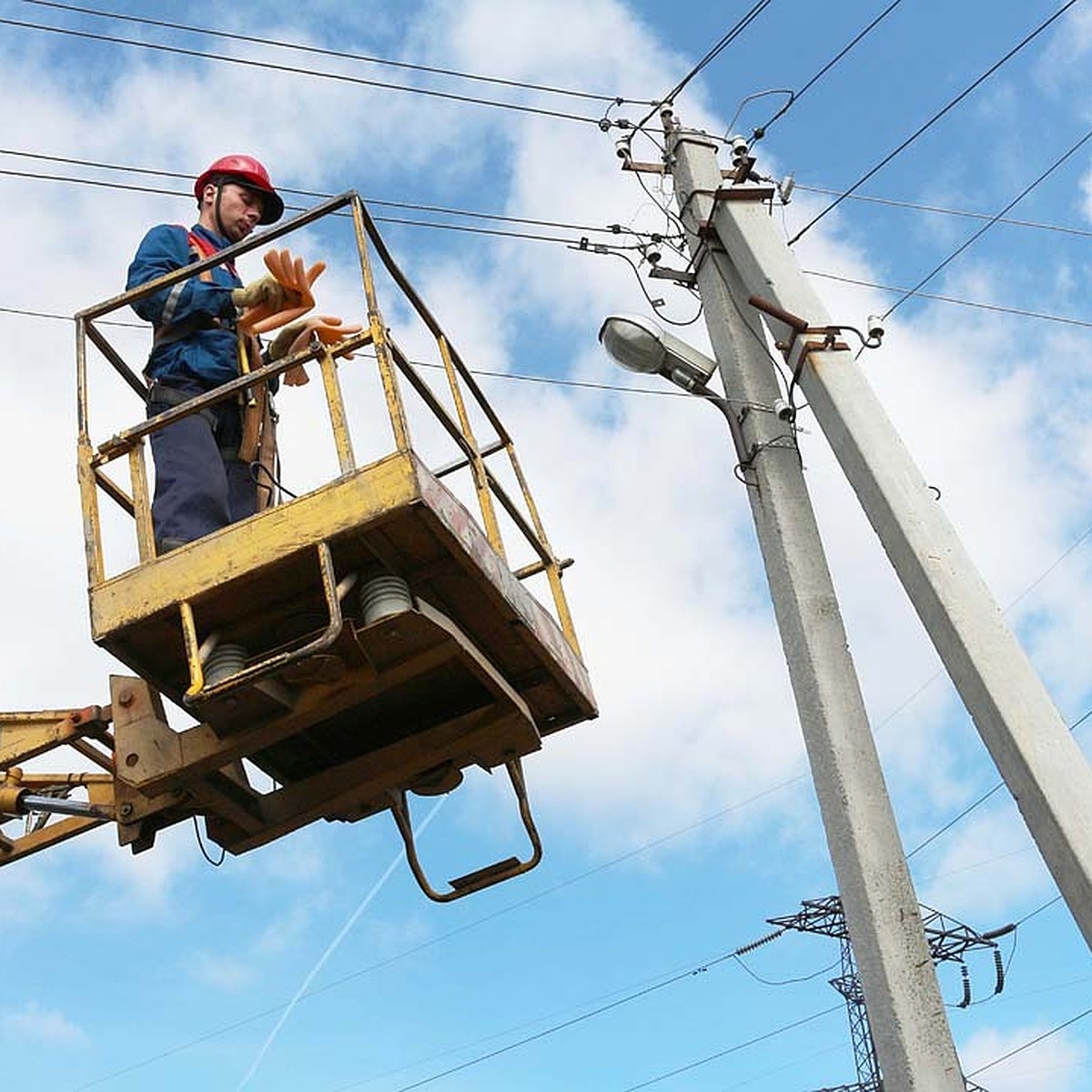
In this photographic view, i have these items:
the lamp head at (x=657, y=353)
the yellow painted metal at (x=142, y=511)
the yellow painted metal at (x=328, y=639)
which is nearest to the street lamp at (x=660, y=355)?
the lamp head at (x=657, y=353)

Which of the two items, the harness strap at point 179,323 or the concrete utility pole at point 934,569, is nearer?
the concrete utility pole at point 934,569

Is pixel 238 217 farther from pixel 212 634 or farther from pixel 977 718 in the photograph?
pixel 977 718

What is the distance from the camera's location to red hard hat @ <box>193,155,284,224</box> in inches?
275

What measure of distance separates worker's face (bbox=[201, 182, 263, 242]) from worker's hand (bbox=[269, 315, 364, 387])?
717mm

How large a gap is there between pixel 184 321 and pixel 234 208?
2.41ft

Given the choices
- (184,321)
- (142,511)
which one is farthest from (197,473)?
(184,321)

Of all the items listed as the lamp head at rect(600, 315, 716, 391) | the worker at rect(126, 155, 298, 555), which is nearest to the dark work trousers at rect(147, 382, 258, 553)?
the worker at rect(126, 155, 298, 555)

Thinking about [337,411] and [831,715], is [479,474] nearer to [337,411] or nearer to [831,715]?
[337,411]

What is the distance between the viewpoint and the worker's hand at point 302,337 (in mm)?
6352

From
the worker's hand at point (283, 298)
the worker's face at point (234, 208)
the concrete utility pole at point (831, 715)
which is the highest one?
the worker's face at point (234, 208)

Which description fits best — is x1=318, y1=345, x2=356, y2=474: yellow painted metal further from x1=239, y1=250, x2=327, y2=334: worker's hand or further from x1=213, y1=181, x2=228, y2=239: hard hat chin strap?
x1=213, y1=181, x2=228, y2=239: hard hat chin strap

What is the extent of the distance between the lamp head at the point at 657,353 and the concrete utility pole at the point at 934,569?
1.34ft

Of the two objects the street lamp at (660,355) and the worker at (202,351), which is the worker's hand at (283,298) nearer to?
the worker at (202,351)

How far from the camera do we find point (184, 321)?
6488 mm
